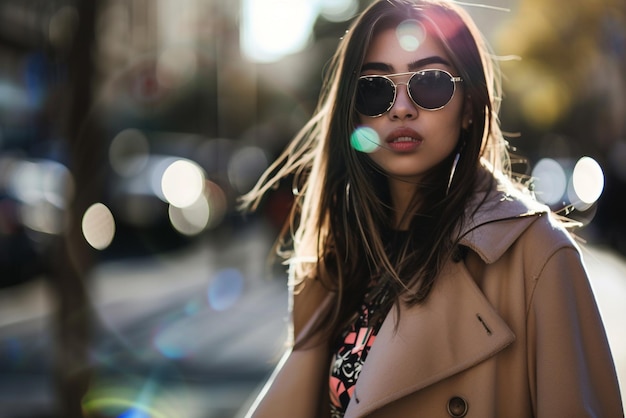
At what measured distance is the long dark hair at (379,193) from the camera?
7.64 feet

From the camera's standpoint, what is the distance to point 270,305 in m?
10.8

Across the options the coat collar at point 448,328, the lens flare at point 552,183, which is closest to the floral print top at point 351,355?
the coat collar at point 448,328

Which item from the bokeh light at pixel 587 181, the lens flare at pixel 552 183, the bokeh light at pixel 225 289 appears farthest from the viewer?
the lens flare at pixel 552 183

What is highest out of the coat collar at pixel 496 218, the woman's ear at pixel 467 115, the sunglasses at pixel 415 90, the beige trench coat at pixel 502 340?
the sunglasses at pixel 415 90

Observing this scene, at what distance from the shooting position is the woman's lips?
2.37 m

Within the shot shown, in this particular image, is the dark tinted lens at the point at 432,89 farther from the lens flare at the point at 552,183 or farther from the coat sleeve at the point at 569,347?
the lens flare at the point at 552,183

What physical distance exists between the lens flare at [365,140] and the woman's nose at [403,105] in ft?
0.35

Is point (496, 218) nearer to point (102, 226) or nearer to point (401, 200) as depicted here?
point (401, 200)

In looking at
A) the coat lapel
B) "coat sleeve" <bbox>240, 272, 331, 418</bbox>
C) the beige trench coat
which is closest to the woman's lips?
the beige trench coat

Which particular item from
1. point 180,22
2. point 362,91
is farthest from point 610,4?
point 180,22

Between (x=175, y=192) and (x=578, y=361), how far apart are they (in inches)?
661

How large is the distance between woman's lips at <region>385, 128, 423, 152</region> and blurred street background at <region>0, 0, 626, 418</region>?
1.93ft

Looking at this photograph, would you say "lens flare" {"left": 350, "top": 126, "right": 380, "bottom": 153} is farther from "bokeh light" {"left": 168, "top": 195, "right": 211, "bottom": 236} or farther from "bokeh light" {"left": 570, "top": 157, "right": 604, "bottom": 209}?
"bokeh light" {"left": 570, "top": 157, "right": 604, "bottom": 209}

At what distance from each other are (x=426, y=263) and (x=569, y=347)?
49 cm
